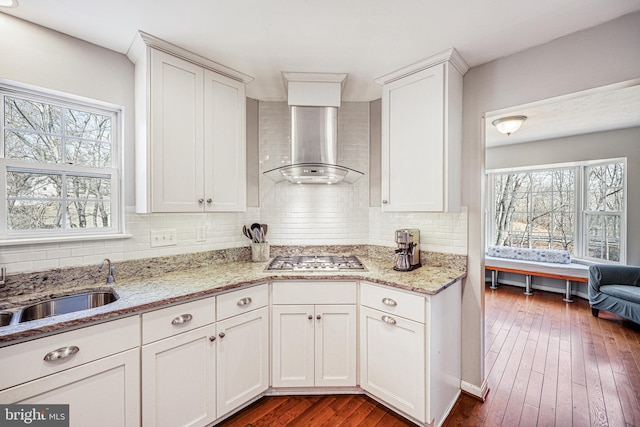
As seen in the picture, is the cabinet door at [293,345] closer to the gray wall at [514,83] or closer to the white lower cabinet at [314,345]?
the white lower cabinet at [314,345]

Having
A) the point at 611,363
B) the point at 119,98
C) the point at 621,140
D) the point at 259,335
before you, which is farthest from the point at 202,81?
the point at 621,140

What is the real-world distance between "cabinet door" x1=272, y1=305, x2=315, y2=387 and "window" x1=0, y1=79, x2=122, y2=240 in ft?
4.24

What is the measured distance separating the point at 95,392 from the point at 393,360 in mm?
1610

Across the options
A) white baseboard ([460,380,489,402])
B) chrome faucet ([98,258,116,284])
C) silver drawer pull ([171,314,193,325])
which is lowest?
white baseboard ([460,380,489,402])

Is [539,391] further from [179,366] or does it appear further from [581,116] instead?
[581,116]

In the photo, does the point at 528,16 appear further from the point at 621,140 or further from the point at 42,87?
the point at 621,140

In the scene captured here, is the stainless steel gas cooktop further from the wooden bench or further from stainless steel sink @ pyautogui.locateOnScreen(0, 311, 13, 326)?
the wooden bench

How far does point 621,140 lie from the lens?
3.82m

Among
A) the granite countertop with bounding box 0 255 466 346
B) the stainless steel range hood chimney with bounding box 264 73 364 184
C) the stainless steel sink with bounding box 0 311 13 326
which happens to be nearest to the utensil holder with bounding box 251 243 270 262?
the granite countertop with bounding box 0 255 466 346

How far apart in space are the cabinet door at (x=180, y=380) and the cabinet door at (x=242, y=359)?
6 centimetres

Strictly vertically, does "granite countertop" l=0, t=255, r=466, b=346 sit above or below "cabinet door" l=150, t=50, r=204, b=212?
→ below

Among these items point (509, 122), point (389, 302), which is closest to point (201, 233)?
point (389, 302)

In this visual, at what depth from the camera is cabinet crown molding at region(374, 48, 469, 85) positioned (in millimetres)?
1808

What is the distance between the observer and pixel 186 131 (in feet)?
6.06
